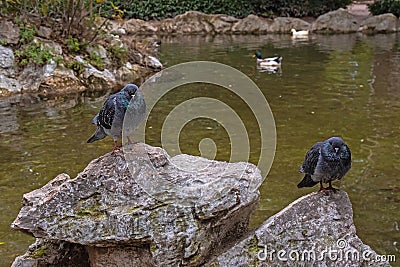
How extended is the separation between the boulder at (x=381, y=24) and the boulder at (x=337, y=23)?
1.39 ft

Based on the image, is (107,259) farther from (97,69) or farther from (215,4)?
(215,4)

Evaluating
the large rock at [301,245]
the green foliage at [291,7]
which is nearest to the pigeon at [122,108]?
the large rock at [301,245]

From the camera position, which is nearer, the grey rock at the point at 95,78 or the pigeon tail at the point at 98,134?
the pigeon tail at the point at 98,134

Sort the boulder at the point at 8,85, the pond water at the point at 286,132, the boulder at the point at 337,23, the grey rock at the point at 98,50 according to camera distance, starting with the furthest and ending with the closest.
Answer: the boulder at the point at 337,23 < the grey rock at the point at 98,50 < the boulder at the point at 8,85 < the pond water at the point at 286,132

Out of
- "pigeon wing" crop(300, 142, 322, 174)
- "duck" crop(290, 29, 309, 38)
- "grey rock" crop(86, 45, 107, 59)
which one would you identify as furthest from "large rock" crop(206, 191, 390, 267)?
"duck" crop(290, 29, 309, 38)

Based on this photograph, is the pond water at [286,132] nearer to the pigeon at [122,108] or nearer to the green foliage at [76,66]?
the green foliage at [76,66]

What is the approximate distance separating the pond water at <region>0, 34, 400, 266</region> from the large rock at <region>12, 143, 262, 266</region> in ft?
3.66

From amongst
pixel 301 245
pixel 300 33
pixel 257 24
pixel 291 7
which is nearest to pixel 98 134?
pixel 301 245

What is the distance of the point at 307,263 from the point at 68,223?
1608 millimetres

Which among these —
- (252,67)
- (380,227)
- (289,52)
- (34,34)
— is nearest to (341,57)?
(289,52)

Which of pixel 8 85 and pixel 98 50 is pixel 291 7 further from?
pixel 8 85

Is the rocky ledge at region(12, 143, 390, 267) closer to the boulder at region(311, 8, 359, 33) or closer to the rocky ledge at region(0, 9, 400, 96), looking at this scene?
the rocky ledge at region(0, 9, 400, 96)

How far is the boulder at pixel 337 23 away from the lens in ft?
76.9

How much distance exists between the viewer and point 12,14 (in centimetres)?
1245
